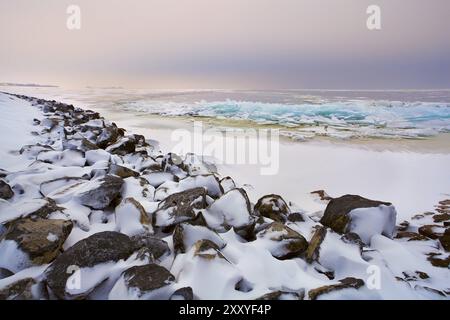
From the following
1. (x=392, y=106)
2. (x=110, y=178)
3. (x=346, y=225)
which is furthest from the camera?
(x=392, y=106)

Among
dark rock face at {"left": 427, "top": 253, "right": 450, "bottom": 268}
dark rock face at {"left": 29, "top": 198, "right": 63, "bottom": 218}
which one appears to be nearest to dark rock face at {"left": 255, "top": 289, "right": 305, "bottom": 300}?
dark rock face at {"left": 427, "top": 253, "right": 450, "bottom": 268}

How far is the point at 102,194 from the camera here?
2.72 meters

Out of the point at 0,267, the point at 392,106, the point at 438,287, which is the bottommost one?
the point at 438,287

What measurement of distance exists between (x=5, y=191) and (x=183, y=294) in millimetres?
2050

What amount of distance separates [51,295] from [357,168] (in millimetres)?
4786

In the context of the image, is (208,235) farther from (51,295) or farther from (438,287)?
(438,287)

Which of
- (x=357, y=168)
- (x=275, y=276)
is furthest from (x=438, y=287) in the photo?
(x=357, y=168)

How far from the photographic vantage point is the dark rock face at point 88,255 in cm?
168

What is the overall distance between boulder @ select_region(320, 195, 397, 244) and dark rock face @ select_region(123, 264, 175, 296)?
1661 mm

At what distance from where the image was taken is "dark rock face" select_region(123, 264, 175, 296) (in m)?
1.65

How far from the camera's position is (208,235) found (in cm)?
221

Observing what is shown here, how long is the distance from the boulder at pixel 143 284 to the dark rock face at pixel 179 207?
2.12 ft

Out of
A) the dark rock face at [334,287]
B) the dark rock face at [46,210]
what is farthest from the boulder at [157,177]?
the dark rock face at [334,287]

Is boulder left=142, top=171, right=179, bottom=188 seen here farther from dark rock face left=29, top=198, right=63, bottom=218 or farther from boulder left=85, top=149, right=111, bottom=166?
dark rock face left=29, top=198, right=63, bottom=218
